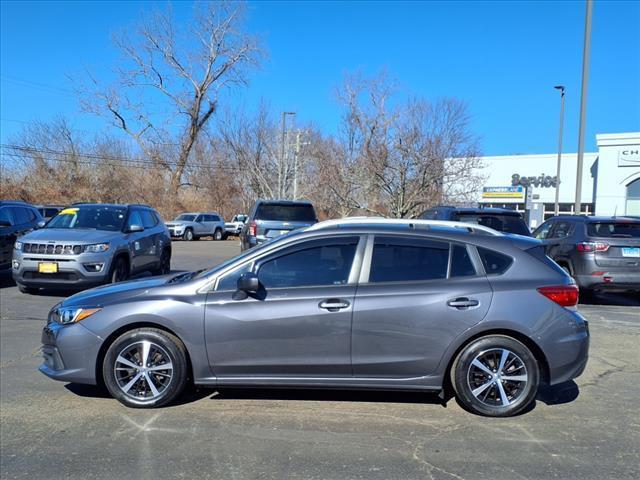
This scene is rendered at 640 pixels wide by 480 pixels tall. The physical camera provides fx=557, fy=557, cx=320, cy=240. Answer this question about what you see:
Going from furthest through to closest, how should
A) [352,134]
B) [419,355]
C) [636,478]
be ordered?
[352,134] → [419,355] → [636,478]

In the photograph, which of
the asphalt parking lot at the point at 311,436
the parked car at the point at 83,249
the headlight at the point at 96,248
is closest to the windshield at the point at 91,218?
the parked car at the point at 83,249

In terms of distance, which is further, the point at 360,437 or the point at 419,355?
the point at 419,355

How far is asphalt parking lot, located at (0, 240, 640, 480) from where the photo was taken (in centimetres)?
376

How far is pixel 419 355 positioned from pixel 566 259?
724cm

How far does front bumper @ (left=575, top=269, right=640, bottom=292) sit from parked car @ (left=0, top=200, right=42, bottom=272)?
11173 mm

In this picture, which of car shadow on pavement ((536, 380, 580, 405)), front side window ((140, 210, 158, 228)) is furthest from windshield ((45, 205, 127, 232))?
car shadow on pavement ((536, 380, 580, 405))

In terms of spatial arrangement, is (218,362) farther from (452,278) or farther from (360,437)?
(452,278)

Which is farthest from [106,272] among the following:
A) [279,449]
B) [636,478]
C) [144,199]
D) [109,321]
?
[144,199]

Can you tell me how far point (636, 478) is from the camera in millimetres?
3672

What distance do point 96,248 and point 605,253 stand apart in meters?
9.18

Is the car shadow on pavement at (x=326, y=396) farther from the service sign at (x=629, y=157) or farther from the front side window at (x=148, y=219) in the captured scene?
the service sign at (x=629, y=157)

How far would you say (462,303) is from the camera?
4633 mm

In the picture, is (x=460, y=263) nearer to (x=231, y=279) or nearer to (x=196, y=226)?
(x=231, y=279)

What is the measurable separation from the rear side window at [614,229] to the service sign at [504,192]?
36.8 metres
